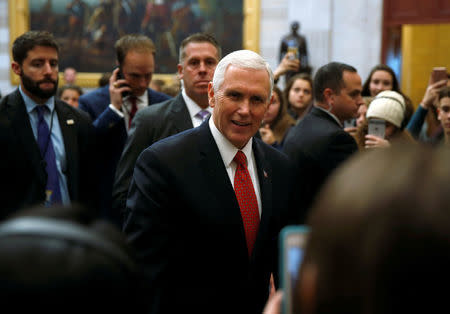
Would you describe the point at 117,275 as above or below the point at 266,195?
above

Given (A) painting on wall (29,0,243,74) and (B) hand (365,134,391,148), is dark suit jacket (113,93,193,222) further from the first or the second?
(A) painting on wall (29,0,243,74)

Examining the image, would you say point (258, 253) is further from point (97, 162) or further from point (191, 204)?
point (97, 162)

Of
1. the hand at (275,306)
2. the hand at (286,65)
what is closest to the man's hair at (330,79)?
the hand at (286,65)

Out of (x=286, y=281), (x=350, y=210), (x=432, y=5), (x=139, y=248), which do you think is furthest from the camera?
(x=432, y=5)

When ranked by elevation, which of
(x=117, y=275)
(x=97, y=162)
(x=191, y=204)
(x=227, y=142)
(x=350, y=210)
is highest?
(x=350, y=210)

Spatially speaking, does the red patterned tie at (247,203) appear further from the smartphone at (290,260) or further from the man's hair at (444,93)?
the man's hair at (444,93)

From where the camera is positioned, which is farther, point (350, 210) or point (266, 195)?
point (266, 195)

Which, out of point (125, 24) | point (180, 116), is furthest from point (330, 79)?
point (125, 24)

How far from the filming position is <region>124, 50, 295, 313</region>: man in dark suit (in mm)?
2605

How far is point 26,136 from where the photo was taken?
14.5 ft

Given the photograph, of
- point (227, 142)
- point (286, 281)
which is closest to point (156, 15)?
point (227, 142)

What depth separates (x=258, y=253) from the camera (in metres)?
2.73

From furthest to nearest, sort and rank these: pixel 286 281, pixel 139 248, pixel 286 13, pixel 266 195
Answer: pixel 286 13 < pixel 266 195 < pixel 139 248 < pixel 286 281

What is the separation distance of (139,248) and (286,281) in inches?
62.5
